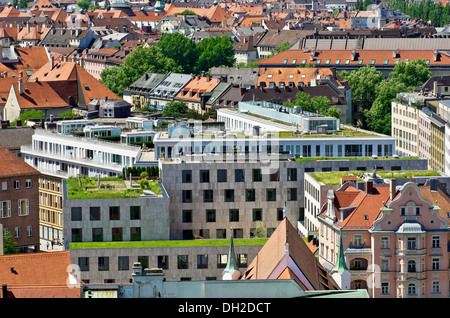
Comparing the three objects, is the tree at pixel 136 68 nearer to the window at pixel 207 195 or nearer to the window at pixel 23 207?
the window at pixel 23 207

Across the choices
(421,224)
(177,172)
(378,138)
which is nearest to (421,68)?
(378,138)

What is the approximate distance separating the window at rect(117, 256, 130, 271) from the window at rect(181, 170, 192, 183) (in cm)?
1075

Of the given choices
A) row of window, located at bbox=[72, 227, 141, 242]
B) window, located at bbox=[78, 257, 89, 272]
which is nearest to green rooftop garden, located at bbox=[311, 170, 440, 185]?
row of window, located at bbox=[72, 227, 141, 242]

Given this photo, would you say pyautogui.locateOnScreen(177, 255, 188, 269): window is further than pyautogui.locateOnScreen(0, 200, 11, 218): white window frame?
No

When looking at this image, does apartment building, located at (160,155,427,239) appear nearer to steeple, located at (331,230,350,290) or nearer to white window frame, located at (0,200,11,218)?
white window frame, located at (0,200,11,218)

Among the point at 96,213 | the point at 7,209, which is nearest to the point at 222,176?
the point at 96,213

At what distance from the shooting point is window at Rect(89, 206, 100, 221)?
210 ft

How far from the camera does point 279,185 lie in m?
71.8

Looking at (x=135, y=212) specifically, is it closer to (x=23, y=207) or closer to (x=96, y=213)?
(x=96, y=213)

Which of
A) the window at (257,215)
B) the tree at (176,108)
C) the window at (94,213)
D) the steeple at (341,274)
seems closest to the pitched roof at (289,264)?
the steeple at (341,274)

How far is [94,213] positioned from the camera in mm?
64125

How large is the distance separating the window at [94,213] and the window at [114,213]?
687mm

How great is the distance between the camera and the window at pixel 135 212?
64.2 meters

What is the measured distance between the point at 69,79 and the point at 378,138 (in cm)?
8139
